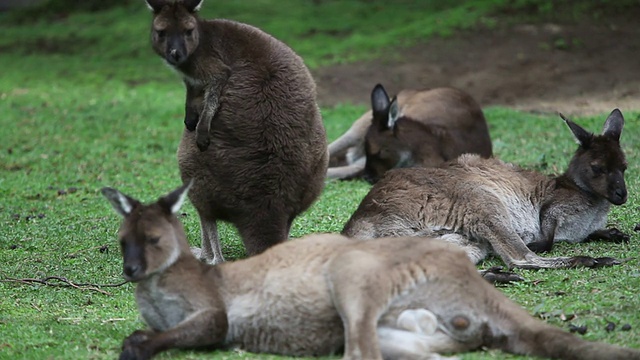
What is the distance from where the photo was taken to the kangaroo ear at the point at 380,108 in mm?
10969

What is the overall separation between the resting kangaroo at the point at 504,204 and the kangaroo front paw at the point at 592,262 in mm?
49

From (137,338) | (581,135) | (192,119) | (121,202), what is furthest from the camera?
(581,135)

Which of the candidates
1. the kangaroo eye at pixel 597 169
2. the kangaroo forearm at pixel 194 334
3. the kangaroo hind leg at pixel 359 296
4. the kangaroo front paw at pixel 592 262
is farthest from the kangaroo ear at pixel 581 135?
the kangaroo forearm at pixel 194 334

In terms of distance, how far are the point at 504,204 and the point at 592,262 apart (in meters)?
0.93

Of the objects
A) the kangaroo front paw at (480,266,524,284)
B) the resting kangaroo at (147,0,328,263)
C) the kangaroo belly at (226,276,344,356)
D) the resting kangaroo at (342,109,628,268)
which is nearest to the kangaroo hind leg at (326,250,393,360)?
the kangaroo belly at (226,276,344,356)

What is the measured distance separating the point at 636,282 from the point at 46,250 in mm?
4397

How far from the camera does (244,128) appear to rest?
22.9ft

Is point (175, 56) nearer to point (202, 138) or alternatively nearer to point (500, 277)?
point (202, 138)

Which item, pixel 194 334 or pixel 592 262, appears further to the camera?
pixel 592 262

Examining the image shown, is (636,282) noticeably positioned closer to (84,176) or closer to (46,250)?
(46,250)

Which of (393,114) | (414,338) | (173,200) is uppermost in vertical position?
(173,200)

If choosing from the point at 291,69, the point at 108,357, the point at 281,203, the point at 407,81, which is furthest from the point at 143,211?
the point at 407,81

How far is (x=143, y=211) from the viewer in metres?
5.12

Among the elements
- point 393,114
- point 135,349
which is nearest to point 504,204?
point 135,349
